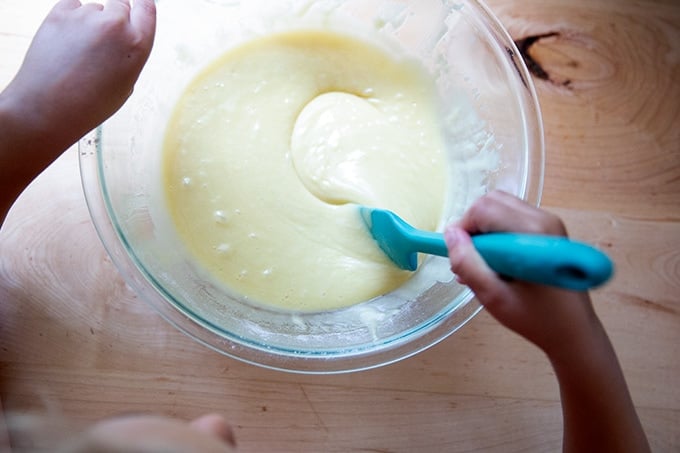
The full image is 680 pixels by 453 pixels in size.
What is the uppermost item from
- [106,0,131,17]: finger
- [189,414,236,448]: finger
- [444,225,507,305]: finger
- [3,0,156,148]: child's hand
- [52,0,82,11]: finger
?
[52,0,82,11]: finger

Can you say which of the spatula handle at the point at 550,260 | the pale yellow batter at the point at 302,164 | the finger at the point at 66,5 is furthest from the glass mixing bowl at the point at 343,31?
the spatula handle at the point at 550,260

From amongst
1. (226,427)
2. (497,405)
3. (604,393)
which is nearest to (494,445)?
(497,405)

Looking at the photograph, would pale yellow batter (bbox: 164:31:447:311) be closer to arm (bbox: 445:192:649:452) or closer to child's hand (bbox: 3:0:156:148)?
child's hand (bbox: 3:0:156:148)

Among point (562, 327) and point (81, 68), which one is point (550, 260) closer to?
point (562, 327)

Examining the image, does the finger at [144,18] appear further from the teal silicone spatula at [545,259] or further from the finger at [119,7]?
the teal silicone spatula at [545,259]

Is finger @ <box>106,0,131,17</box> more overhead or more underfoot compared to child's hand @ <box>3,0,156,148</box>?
more overhead

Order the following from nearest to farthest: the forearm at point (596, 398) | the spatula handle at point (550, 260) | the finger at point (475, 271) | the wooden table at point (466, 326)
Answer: the spatula handle at point (550, 260) < the finger at point (475, 271) < the forearm at point (596, 398) < the wooden table at point (466, 326)

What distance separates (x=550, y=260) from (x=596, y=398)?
349mm

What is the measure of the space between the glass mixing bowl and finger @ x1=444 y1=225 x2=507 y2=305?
0.19 meters

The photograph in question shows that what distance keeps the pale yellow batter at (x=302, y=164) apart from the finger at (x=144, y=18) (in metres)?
0.20

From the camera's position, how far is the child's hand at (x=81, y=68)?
77 cm

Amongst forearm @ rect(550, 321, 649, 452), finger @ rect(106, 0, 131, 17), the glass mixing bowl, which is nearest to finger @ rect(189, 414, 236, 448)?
the glass mixing bowl

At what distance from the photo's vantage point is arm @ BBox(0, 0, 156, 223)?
2.52ft

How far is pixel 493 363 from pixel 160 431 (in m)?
0.63
